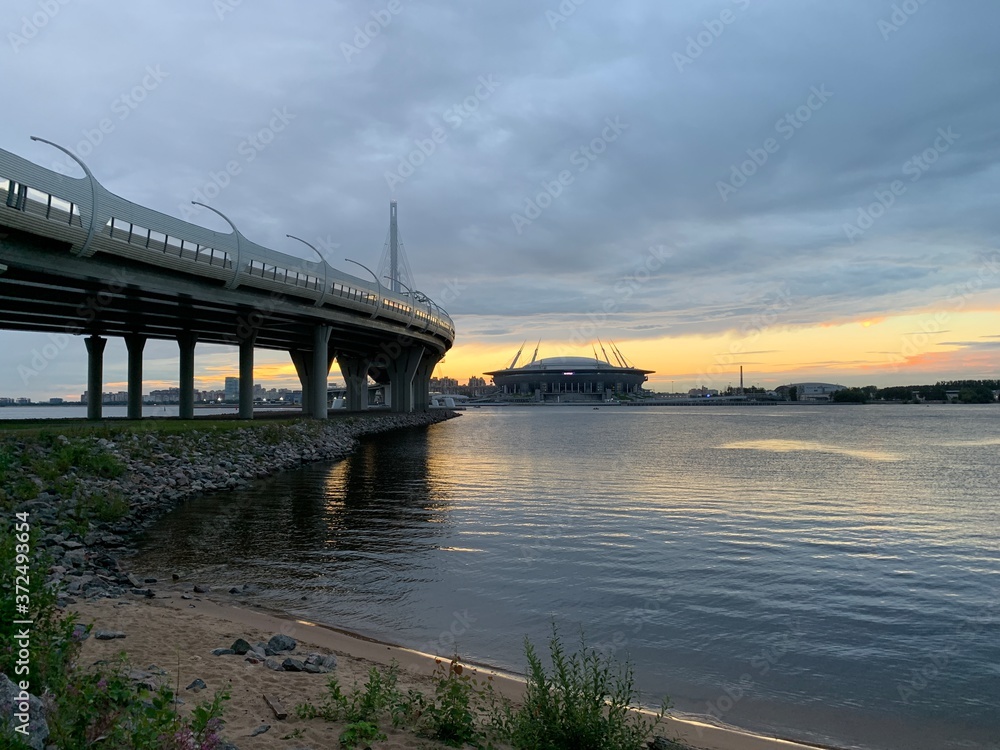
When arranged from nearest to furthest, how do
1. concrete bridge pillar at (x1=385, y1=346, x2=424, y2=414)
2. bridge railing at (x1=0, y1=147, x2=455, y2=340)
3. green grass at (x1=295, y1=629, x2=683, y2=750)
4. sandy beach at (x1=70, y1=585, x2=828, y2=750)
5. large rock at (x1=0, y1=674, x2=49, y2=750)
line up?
1. large rock at (x1=0, y1=674, x2=49, y2=750)
2. green grass at (x1=295, y1=629, x2=683, y2=750)
3. sandy beach at (x1=70, y1=585, x2=828, y2=750)
4. bridge railing at (x1=0, y1=147, x2=455, y2=340)
5. concrete bridge pillar at (x1=385, y1=346, x2=424, y2=414)

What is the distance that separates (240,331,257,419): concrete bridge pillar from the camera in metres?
60.9

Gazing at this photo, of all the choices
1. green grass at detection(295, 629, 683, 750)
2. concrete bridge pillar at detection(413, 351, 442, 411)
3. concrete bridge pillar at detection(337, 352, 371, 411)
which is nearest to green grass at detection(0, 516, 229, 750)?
green grass at detection(295, 629, 683, 750)

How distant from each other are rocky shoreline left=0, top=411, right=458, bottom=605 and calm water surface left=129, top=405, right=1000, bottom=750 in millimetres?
1325

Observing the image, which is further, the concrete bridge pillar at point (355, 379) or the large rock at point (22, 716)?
the concrete bridge pillar at point (355, 379)

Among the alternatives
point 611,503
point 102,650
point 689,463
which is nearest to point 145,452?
point 611,503

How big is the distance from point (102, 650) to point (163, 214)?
3565cm

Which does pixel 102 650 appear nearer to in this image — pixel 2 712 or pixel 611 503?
pixel 2 712

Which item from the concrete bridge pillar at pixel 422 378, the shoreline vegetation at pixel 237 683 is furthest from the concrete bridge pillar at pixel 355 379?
the shoreline vegetation at pixel 237 683

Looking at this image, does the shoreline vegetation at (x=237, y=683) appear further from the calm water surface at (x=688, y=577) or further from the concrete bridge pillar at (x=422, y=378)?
the concrete bridge pillar at (x=422, y=378)

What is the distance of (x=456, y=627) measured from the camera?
1241 centimetres

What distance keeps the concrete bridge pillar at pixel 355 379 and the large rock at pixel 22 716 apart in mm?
105308

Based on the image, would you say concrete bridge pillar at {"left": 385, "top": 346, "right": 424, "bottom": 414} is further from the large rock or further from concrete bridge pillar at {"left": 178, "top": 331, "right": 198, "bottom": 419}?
the large rock

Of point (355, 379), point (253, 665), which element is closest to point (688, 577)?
point (253, 665)

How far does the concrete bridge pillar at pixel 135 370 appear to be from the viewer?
63719 mm
